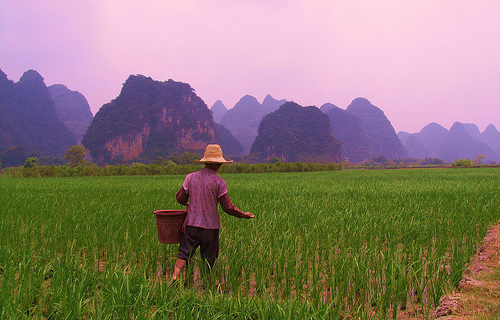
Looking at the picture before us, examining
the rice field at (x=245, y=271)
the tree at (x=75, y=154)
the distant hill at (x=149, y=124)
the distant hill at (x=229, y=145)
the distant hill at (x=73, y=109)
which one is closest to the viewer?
the rice field at (x=245, y=271)

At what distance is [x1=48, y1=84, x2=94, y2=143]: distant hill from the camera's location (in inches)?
5704

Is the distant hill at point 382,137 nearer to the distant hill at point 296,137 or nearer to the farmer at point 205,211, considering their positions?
the distant hill at point 296,137

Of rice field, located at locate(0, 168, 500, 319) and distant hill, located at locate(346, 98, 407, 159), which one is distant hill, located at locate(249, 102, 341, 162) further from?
rice field, located at locate(0, 168, 500, 319)

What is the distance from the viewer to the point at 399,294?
2.17m

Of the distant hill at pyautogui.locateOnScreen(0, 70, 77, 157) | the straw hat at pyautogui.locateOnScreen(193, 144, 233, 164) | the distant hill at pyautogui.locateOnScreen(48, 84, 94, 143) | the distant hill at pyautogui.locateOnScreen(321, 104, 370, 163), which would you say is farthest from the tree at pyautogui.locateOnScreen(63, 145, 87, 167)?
the distant hill at pyautogui.locateOnScreen(321, 104, 370, 163)

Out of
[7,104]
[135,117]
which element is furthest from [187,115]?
[7,104]

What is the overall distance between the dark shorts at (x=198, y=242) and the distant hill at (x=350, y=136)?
510 ft

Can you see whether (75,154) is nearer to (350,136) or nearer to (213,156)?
(213,156)

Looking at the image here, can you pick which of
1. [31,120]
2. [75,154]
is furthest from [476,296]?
[31,120]

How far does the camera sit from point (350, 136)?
162m

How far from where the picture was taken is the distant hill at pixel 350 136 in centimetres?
15275

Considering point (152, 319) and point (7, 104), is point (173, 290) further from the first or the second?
point (7, 104)

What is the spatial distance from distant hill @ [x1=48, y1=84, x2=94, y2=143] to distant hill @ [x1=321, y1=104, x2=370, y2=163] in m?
135

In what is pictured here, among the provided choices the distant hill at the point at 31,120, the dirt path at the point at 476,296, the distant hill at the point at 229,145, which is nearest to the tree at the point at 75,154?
the dirt path at the point at 476,296
